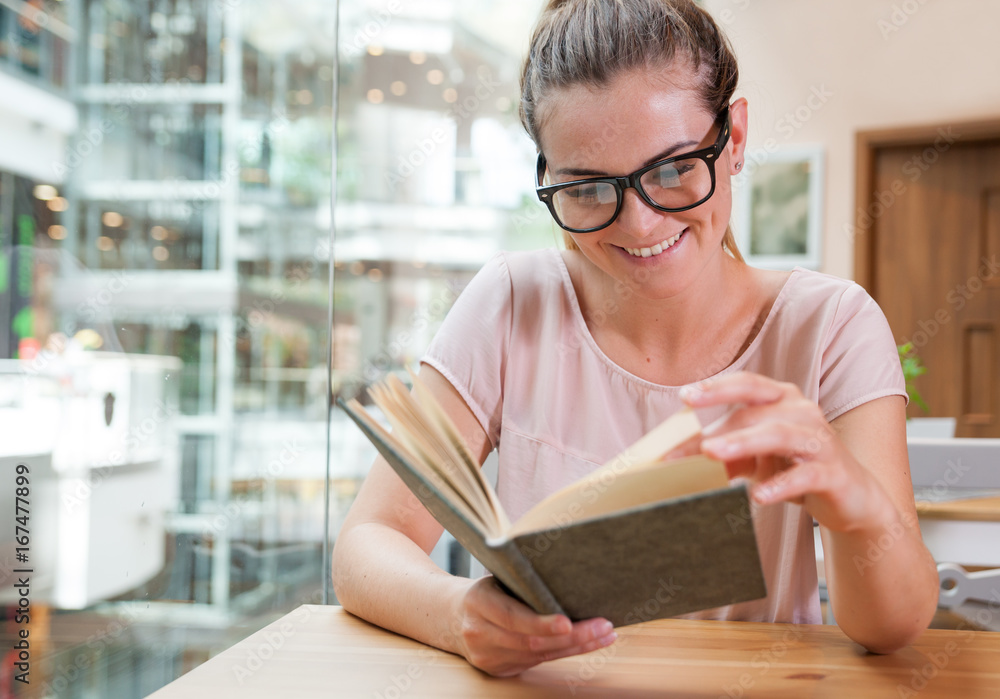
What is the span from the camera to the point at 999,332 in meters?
3.80

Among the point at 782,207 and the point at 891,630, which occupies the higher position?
the point at 782,207

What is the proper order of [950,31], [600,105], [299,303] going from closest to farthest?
1. [600,105]
2. [299,303]
3. [950,31]

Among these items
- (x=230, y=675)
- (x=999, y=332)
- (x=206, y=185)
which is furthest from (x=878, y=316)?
(x=999, y=332)

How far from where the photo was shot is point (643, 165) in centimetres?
84

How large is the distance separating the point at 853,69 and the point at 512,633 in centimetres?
418

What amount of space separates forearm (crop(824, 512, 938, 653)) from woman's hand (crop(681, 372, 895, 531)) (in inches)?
2.4

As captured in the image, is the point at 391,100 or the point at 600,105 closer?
the point at 600,105

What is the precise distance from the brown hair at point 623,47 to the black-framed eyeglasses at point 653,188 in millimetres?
81

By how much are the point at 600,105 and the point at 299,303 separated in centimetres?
255

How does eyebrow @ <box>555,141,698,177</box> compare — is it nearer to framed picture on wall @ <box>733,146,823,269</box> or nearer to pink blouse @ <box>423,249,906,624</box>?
pink blouse @ <box>423,249,906,624</box>

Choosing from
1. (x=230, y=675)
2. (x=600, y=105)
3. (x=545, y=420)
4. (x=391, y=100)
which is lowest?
(x=230, y=675)

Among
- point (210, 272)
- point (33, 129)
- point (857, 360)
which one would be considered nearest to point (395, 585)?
point (857, 360)

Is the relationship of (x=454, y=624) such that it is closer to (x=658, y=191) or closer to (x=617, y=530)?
(x=617, y=530)

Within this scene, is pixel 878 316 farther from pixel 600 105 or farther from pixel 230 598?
pixel 230 598
